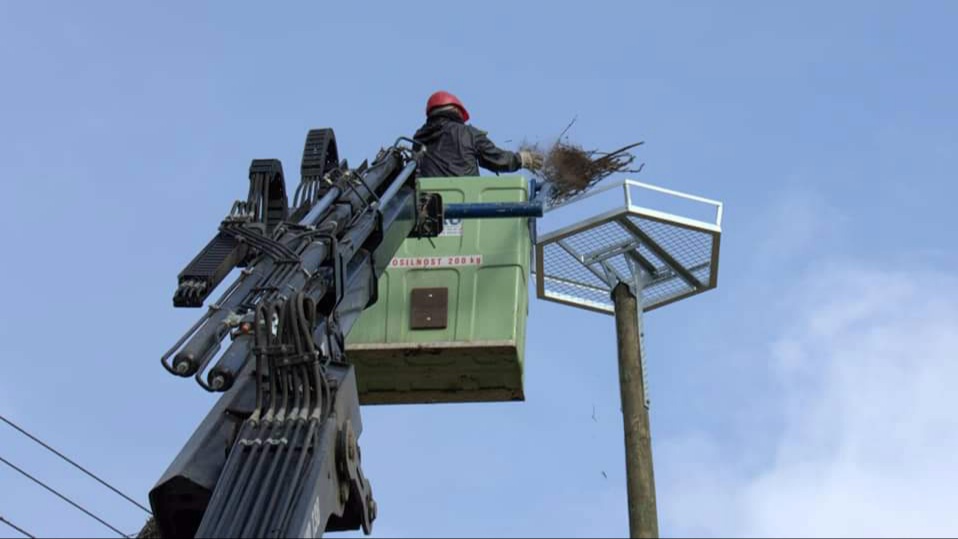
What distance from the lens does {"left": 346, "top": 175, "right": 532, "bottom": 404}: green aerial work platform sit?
1220 cm

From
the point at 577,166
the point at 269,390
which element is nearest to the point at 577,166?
the point at 577,166

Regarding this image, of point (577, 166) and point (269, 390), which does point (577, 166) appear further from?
point (269, 390)

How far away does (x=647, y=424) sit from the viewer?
1213cm

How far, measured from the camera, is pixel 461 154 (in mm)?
13750

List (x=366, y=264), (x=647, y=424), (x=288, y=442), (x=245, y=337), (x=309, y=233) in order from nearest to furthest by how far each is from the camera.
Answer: (x=288, y=442), (x=245, y=337), (x=309, y=233), (x=366, y=264), (x=647, y=424)

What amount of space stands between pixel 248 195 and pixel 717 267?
4.39 metres

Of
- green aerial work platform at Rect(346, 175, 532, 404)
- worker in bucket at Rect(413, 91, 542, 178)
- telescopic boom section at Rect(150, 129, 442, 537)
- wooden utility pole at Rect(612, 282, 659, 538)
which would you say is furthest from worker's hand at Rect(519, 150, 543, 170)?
telescopic boom section at Rect(150, 129, 442, 537)

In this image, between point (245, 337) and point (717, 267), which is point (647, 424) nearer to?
point (717, 267)

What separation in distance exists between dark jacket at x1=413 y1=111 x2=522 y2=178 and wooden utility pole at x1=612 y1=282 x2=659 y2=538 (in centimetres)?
139

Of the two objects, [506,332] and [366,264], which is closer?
[366,264]

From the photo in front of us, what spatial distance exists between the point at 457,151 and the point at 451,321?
1977 millimetres

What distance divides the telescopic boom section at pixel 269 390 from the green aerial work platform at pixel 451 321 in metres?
2.32

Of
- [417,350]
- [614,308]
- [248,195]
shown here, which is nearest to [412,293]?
[417,350]

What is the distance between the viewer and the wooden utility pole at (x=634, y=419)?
1130cm
